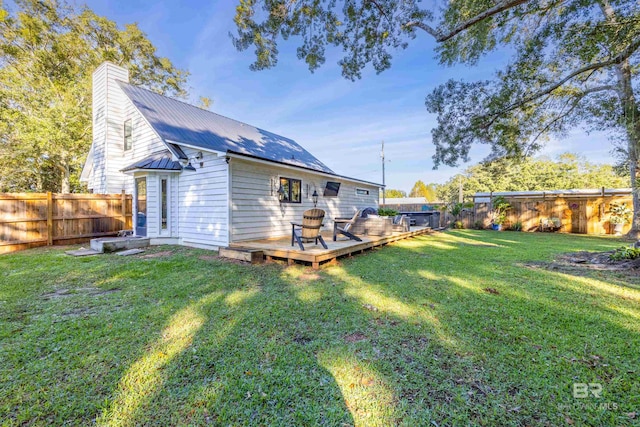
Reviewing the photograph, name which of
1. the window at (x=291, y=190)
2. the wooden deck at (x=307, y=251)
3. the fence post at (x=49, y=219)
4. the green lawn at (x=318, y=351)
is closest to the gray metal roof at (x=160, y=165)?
the fence post at (x=49, y=219)

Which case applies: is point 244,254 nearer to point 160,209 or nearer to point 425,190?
point 160,209

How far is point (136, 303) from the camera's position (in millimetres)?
3465

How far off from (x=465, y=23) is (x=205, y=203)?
24.3 ft

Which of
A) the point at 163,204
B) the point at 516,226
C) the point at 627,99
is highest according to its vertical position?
the point at 627,99

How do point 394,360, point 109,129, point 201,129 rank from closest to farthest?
point 394,360, point 201,129, point 109,129

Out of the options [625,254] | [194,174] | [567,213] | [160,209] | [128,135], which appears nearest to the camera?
[625,254]

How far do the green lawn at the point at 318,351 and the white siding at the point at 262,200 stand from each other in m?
2.81

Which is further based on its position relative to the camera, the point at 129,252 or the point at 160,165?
the point at 160,165

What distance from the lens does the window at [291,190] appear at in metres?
8.48

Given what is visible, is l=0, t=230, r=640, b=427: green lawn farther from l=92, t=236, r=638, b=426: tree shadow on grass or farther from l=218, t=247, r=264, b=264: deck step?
l=218, t=247, r=264, b=264: deck step

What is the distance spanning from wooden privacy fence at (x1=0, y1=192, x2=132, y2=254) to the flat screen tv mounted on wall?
7398mm

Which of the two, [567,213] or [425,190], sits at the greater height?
[425,190]

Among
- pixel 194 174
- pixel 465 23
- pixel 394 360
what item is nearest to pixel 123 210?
pixel 194 174

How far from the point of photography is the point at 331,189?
10.8 meters
